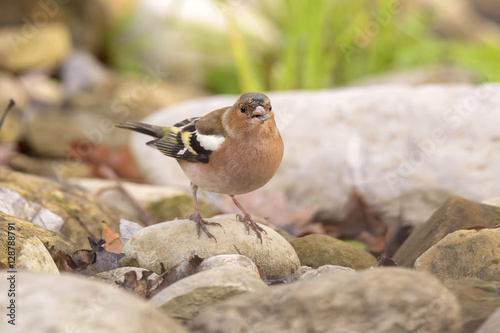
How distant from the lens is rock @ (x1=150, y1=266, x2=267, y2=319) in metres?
2.50

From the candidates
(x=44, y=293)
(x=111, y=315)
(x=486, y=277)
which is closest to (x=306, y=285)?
(x=111, y=315)

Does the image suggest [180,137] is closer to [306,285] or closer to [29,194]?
[29,194]

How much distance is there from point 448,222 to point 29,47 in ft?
24.9

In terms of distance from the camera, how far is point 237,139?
370 centimetres

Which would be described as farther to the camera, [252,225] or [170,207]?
[170,207]

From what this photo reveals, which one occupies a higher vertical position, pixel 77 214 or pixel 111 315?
pixel 77 214

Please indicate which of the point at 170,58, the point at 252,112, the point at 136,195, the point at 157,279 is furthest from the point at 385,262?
the point at 170,58

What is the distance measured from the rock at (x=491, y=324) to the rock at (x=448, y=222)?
128 cm

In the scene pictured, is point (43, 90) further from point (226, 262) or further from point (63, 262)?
point (226, 262)

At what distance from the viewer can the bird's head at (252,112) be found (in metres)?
3.61

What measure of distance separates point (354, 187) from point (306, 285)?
3.33 m

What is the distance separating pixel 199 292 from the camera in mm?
2521

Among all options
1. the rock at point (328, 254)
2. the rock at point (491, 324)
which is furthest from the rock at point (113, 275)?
the rock at point (491, 324)

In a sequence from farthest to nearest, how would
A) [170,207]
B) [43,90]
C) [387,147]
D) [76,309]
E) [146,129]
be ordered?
1. [43,90]
2. [387,147]
3. [170,207]
4. [146,129]
5. [76,309]
